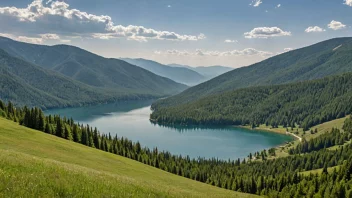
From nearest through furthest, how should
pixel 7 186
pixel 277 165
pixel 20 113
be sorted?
pixel 7 186 < pixel 20 113 < pixel 277 165

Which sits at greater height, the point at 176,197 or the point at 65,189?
the point at 65,189

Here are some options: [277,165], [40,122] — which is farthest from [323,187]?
[40,122]

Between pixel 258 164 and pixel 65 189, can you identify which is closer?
pixel 65 189

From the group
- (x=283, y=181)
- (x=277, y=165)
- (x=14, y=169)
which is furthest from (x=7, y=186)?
(x=277, y=165)

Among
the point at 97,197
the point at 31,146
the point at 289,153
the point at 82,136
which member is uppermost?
the point at 97,197

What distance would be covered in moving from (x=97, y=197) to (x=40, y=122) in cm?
8172

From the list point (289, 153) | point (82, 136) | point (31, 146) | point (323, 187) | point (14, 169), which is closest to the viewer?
point (14, 169)

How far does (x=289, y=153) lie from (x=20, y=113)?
152191 millimetres

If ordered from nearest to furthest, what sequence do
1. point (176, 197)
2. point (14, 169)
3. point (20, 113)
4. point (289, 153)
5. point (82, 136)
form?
1. point (14, 169)
2. point (176, 197)
3. point (82, 136)
4. point (20, 113)
5. point (289, 153)

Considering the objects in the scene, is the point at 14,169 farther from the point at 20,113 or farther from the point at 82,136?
the point at 20,113

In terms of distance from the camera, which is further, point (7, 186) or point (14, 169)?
point (14, 169)

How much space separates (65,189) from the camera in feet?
53.3

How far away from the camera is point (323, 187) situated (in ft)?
288

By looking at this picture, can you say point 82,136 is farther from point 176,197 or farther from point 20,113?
point 176,197
